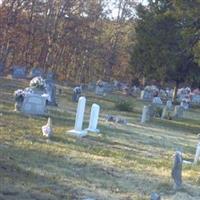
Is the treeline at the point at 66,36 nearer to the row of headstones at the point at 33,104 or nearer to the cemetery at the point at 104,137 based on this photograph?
the cemetery at the point at 104,137

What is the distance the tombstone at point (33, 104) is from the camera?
1897 cm

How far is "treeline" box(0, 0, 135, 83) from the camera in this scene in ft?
169

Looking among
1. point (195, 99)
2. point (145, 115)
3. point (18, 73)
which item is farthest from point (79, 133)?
point (195, 99)

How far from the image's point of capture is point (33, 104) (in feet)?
62.3

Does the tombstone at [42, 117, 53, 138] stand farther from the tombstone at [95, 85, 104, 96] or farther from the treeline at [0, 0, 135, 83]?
the treeline at [0, 0, 135, 83]

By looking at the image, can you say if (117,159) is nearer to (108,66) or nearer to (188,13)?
(188,13)

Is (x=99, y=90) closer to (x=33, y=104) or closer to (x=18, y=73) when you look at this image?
(x=18, y=73)

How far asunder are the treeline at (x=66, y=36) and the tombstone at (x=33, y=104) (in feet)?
96.9

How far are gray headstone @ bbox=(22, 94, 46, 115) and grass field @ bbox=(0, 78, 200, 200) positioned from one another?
90 cm

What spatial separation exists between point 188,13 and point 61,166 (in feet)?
57.6

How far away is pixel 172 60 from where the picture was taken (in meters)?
32.1

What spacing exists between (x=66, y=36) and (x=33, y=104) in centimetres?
3511

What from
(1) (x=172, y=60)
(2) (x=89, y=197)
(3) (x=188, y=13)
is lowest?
(2) (x=89, y=197)

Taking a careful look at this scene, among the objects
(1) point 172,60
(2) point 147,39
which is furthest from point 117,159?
(2) point 147,39
